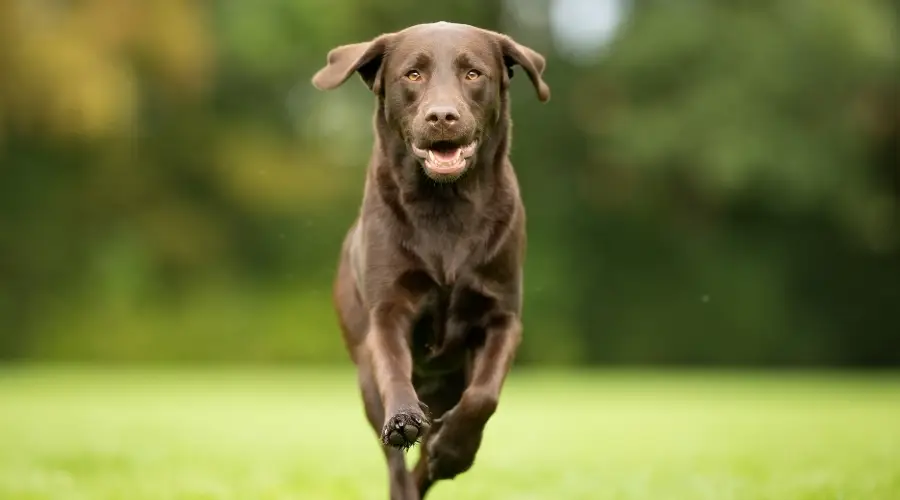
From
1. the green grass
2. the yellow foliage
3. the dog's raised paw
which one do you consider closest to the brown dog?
the dog's raised paw

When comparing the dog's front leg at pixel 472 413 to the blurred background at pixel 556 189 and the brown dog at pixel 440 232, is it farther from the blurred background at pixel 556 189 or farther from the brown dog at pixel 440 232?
the blurred background at pixel 556 189

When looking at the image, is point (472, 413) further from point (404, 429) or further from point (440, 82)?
point (440, 82)

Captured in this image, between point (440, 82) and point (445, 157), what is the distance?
10.5 inches

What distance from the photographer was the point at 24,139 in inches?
745

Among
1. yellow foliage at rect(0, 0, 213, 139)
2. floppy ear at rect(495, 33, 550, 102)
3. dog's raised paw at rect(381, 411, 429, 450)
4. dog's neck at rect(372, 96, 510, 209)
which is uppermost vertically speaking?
yellow foliage at rect(0, 0, 213, 139)

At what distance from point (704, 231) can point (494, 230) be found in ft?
52.3

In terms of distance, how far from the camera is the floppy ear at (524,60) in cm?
471

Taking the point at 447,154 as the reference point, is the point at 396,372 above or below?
below

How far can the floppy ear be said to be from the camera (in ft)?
15.5

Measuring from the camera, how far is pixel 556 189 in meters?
20.2

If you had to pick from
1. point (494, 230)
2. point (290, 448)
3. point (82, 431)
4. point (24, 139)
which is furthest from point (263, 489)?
point (24, 139)

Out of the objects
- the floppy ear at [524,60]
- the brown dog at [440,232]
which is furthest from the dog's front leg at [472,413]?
the floppy ear at [524,60]

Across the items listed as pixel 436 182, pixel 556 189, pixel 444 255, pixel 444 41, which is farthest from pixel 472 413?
pixel 556 189

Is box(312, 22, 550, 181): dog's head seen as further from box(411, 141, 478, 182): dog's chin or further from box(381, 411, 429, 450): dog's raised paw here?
box(381, 411, 429, 450): dog's raised paw
